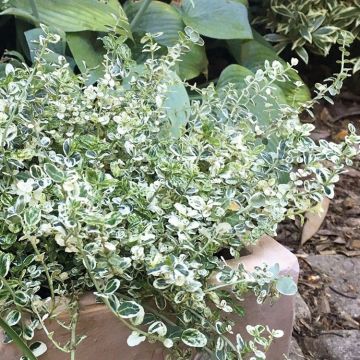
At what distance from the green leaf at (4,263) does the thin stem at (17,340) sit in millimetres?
54

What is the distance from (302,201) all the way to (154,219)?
8.6 inches

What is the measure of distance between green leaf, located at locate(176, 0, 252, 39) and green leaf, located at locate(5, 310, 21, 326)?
119 cm

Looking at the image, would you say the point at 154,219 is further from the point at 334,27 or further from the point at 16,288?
the point at 334,27

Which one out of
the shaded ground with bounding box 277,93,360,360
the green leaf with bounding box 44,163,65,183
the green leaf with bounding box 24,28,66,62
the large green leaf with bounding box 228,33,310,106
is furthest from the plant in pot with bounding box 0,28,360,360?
the large green leaf with bounding box 228,33,310,106

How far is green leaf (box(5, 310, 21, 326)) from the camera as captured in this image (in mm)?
818

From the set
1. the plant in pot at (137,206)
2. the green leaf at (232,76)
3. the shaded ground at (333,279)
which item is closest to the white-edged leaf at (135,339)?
the plant in pot at (137,206)

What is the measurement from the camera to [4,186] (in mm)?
897

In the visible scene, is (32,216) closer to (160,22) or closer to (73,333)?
(73,333)

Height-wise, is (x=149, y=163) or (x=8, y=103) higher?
(x=8, y=103)

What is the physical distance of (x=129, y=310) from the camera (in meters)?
0.79

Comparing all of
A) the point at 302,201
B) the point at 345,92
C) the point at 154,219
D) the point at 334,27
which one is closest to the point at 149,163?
the point at 154,219

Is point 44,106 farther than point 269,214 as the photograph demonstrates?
Yes

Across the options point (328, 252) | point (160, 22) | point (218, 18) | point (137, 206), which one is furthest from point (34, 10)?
point (328, 252)

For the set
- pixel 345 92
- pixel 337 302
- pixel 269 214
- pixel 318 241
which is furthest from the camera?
pixel 345 92
